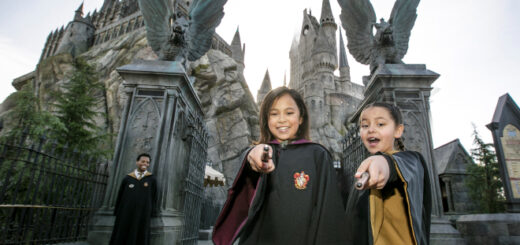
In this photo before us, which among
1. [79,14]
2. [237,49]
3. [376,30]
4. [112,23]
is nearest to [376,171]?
[376,30]

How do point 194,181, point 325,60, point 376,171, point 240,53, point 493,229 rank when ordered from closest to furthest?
1. point 376,171
2. point 493,229
3. point 194,181
4. point 240,53
5. point 325,60

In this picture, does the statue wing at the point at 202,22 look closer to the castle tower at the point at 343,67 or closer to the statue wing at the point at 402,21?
the statue wing at the point at 402,21

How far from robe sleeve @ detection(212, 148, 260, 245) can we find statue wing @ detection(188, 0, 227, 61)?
4.67 meters

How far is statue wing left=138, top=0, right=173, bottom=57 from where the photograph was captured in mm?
5332

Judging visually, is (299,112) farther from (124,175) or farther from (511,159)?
(511,159)

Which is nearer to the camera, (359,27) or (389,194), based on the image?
(389,194)

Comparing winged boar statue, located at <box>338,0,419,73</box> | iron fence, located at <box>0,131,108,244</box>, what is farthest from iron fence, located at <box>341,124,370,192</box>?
iron fence, located at <box>0,131,108,244</box>

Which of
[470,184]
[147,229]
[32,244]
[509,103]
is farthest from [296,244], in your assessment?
[470,184]

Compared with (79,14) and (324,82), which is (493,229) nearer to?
(324,82)

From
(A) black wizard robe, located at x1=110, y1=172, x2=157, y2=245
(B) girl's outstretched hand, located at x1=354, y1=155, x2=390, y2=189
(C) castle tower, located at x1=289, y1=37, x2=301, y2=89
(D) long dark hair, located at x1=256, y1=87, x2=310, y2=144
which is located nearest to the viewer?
(B) girl's outstretched hand, located at x1=354, y1=155, x2=390, y2=189

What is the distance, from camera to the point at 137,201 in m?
3.99

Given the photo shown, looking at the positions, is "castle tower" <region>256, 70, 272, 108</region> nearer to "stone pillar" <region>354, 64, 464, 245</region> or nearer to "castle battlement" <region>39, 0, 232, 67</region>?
"castle battlement" <region>39, 0, 232, 67</region>

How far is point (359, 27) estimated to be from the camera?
17.5ft

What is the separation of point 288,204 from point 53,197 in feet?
14.5
